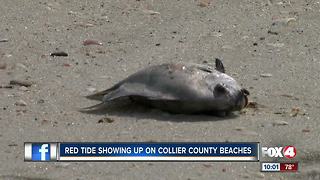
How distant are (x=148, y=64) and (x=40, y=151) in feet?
8.07

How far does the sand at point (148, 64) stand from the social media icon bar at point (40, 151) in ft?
0.18

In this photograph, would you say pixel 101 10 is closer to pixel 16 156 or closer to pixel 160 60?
pixel 160 60

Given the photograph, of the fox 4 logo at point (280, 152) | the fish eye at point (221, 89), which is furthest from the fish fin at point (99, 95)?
the fox 4 logo at point (280, 152)

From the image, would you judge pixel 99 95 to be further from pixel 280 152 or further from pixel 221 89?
pixel 280 152

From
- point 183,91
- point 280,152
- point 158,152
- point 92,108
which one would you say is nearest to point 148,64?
point 92,108

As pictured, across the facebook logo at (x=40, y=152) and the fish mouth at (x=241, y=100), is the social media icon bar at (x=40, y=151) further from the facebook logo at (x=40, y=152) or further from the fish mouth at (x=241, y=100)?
the fish mouth at (x=241, y=100)

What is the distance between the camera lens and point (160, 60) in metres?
7.61

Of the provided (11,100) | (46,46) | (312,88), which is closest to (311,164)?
(312,88)

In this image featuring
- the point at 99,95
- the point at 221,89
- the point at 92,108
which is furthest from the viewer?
the point at 99,95

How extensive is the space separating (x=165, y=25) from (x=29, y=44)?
5.01 ft

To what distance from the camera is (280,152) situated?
5328mm

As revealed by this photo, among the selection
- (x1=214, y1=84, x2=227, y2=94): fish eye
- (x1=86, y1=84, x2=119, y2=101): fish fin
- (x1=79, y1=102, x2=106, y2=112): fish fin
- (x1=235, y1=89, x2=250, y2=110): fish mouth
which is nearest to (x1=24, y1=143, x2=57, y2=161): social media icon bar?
(x1=79, y1=102, x2=106, y2=112): fish fin

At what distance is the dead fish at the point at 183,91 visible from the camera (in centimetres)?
596

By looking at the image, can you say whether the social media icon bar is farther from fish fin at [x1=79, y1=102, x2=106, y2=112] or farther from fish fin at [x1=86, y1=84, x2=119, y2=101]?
fish fin at [x1=86, y1=84, x2=119, y2=101]
